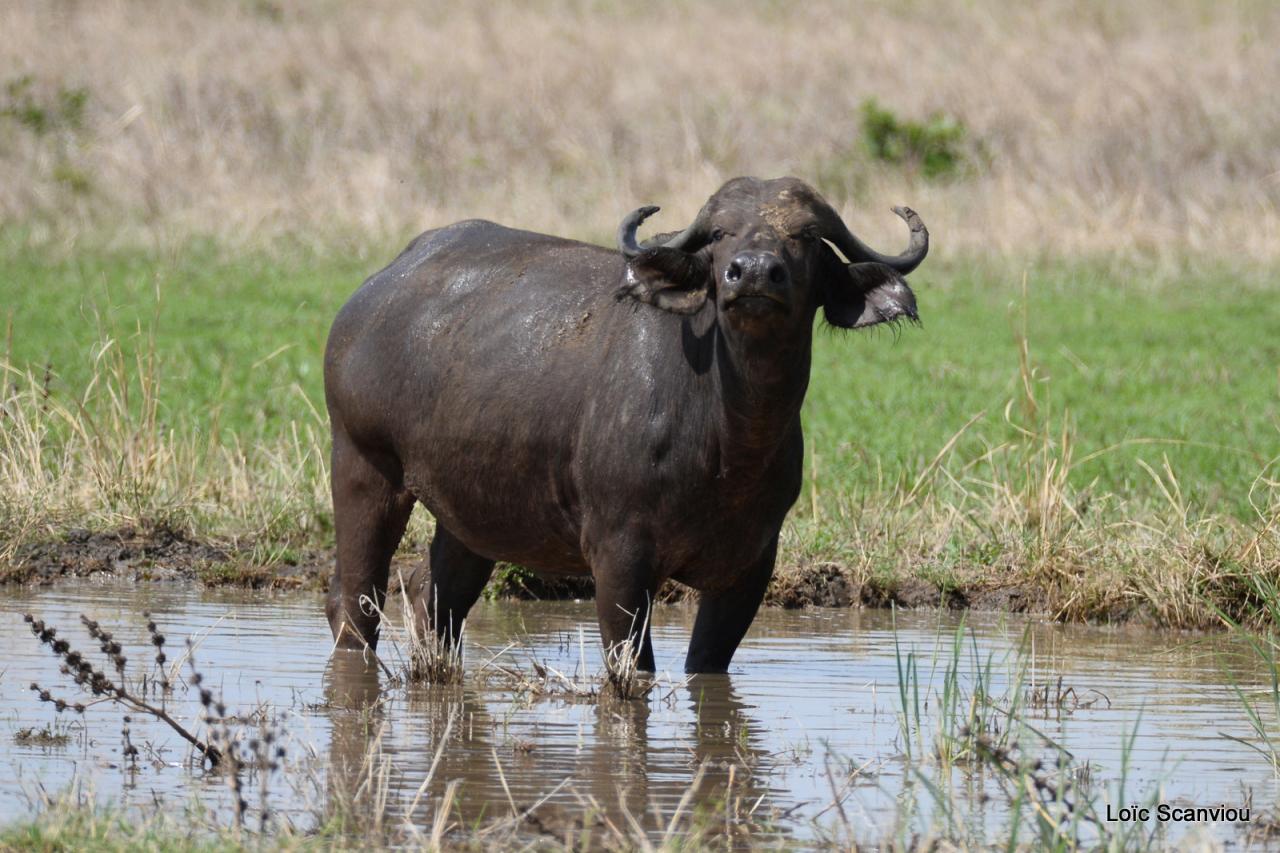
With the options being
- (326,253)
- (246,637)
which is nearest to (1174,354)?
(326,253)

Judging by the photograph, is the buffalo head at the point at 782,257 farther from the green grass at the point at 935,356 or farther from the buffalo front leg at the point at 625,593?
the green grass at the point at 935,356

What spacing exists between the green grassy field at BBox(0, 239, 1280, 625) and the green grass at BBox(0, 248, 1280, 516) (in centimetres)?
4

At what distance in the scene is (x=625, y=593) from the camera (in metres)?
6.78

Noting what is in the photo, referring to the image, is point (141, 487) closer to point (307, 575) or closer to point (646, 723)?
point (307, 575)

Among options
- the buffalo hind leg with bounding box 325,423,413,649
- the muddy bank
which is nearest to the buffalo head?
the buffalo hind leg with bounding box 325,423,413,649

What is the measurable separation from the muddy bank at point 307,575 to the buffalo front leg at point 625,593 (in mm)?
2290

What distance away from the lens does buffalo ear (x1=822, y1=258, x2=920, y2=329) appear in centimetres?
655

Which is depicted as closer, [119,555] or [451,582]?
[451,582]

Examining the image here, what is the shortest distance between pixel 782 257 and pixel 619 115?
76.7 ft

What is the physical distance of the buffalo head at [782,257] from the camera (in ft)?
21.1

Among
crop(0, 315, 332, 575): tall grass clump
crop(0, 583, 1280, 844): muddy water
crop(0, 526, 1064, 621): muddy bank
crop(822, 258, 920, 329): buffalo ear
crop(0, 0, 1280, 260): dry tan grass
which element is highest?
crop(0, 0, 1280, 260): dry tan grass

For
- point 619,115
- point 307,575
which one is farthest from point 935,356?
point 619,115

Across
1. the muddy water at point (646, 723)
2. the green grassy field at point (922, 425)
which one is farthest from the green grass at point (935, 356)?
the muddy water at point (646, 723)

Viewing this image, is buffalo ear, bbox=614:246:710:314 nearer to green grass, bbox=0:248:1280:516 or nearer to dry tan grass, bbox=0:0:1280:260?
green grass, bbox=0:248:1280:516
